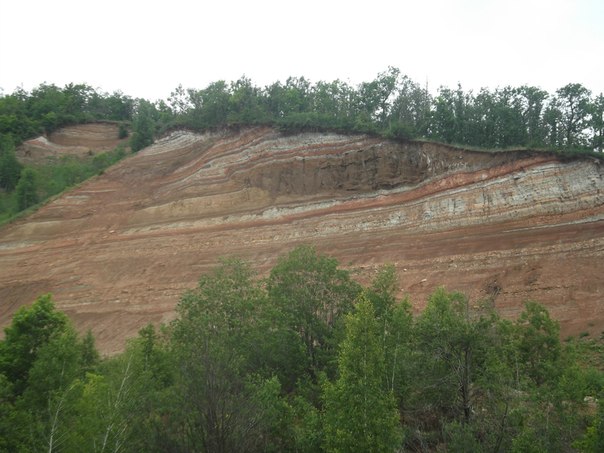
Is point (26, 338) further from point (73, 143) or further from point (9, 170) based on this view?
point (73, 143)

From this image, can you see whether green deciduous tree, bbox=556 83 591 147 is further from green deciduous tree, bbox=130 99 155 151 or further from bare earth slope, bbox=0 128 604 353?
green deciduous tree, bbox=130 99 155 151

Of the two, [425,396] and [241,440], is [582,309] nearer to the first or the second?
[425,396]

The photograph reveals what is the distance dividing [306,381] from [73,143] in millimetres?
46136

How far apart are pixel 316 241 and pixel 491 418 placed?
15662 millimetres

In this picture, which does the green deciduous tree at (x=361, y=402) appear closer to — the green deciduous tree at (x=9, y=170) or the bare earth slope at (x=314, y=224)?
the bare earth slope at (x=314, y=224)

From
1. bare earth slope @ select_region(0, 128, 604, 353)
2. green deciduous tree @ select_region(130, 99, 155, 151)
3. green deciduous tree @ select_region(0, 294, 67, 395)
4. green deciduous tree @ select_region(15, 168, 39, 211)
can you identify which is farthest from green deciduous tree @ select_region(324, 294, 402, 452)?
green deciduous tree @ select_region(130, 99, 155, 151)

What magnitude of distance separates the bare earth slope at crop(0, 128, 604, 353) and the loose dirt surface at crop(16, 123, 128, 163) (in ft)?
48.5

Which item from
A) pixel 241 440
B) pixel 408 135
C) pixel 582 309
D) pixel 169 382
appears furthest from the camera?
pixel 408 135

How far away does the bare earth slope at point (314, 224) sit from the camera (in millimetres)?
18844

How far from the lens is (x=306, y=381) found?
11.5m

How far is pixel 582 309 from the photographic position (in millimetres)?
16391

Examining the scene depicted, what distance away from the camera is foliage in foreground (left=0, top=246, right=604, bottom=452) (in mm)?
8148

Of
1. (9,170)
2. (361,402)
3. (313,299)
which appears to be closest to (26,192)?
(9,170)

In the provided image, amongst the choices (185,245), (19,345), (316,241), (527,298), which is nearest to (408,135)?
(316,241)
